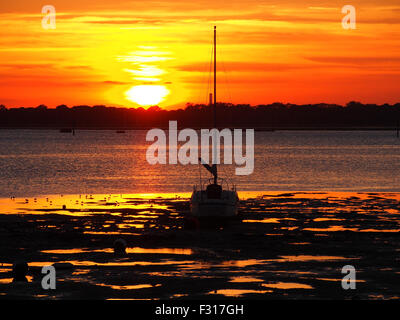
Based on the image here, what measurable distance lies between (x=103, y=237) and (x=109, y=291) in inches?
511

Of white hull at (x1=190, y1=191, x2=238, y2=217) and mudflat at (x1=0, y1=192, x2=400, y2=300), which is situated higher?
white hull at (x1=190, y1=191, x2=238, y2=217)

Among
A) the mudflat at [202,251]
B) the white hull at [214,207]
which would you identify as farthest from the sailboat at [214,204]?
the mudflat at [202,251]

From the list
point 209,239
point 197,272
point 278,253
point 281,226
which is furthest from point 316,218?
point 197,272

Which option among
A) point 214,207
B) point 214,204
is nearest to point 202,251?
point 214,207

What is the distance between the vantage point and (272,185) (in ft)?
272

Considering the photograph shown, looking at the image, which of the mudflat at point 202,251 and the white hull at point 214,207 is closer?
the mudflat at point 202,251

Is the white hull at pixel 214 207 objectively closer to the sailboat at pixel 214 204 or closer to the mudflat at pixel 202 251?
the sailboat at pixel 214 204

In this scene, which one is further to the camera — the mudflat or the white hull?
the white hull

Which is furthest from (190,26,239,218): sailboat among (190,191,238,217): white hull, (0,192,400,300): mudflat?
(0,192,400,300): mudflat

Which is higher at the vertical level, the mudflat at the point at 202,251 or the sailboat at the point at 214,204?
the sailboat at the point at 214,204

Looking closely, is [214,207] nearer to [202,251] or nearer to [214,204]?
[214,204]

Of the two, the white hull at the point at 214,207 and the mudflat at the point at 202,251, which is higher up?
the white hull at the point at 214,207

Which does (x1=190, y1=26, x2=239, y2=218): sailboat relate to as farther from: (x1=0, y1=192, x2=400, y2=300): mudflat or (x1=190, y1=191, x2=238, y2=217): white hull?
(x1=0, y1=192, x2=400, y2=300): mudflat
